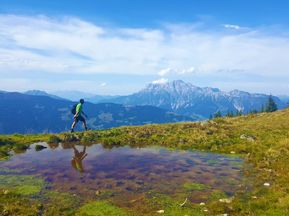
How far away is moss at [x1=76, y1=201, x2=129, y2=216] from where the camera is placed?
14.3 metres

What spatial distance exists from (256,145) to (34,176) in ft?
62.1

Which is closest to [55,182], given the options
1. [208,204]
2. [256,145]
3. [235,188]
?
[208,204]

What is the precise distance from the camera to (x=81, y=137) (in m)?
33.3

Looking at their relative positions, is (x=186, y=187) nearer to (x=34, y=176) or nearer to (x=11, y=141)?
(x=34, y=176)

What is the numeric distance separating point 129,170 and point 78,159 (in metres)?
5.04

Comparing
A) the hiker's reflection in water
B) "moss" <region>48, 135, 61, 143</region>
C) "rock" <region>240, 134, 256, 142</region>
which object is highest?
"rock" <region>240, 134, 256, 142</region>

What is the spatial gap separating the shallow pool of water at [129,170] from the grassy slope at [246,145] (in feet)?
4.57

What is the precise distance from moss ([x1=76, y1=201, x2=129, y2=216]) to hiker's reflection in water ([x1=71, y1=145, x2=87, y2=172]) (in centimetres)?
656

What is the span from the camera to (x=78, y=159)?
24.8 meters

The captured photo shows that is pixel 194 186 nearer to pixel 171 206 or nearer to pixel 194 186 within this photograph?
pixel 194 186

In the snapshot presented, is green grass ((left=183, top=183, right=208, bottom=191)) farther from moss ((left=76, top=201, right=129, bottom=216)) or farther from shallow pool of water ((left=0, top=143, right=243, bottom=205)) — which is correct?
moss ((left=76, top=201, right=129, bottom=216))

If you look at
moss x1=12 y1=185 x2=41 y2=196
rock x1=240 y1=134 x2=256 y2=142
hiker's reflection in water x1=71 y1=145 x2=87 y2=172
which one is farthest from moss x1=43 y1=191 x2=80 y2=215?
rock x1=240 y1=134 x2=256 y2=142

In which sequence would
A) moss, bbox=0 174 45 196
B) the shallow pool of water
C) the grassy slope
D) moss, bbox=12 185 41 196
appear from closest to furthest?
the grassy slope
moss, bbox=12 185 41 196
moss, bbox=0 174 45 196
the shallow pool of water

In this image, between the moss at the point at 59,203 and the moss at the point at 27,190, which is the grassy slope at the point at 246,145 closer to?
the moss at the point at 59,203
